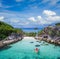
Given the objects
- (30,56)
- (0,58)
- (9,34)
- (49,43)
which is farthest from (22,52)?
(49,43)

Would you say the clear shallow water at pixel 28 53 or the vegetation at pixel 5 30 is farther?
the vegetation at pixel 5 30

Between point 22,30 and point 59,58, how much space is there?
4.10ft

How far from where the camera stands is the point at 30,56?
4.92 metres

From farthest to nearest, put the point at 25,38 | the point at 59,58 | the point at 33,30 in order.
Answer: the point at 25,38 < the point at 33,30 < the point at 59,58

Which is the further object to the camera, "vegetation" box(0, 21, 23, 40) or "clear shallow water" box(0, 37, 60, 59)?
"vegetation" box(0, 21, 23, 40)

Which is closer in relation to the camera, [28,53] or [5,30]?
[28,53]

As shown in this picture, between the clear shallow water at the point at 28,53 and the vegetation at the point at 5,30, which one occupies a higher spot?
the vegetation at the point at 5,30

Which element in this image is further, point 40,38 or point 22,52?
point 40,38

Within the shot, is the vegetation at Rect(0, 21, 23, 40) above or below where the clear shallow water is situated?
above

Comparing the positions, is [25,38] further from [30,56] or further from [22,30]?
[30,56]

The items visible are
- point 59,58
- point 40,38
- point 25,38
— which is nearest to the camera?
point 59,58

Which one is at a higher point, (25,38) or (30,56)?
(25,38)

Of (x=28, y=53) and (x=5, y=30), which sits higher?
(x=5, y=30)

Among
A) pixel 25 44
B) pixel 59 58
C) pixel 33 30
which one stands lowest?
pixel 59 58
